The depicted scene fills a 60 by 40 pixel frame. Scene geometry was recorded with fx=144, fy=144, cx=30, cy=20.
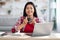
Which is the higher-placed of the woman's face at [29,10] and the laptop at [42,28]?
the woman's face at [29,10]

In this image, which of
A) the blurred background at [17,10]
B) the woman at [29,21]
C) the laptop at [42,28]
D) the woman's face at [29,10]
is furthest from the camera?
the blurred background at [17,10]

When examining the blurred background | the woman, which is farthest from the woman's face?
the blurred background

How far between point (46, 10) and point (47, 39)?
297 cm

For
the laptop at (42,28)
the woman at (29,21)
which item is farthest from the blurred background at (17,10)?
the laptop at (42,28)

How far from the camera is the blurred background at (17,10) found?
14.1 feet

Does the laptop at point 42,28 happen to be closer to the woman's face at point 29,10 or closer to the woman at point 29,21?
the woman at point 29,21

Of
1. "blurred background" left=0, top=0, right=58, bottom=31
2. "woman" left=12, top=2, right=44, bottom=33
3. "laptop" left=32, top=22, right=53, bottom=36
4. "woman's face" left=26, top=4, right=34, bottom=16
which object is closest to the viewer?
"laptop" left=32, top=22, right=53, bottom=36

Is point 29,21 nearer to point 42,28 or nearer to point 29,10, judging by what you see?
point 29,10

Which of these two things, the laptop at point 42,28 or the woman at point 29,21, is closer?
the laptop at point 42,28

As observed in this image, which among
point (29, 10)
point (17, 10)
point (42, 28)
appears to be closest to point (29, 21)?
point (29, 10)

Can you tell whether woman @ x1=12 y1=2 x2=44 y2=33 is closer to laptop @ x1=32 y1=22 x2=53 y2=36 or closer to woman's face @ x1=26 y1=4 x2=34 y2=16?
woman's face @ x1=26 y1=4 x2=34 y2=16

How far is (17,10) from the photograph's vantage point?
14.4ft

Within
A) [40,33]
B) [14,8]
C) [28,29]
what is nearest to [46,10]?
[14,8]

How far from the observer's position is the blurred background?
429 cm
